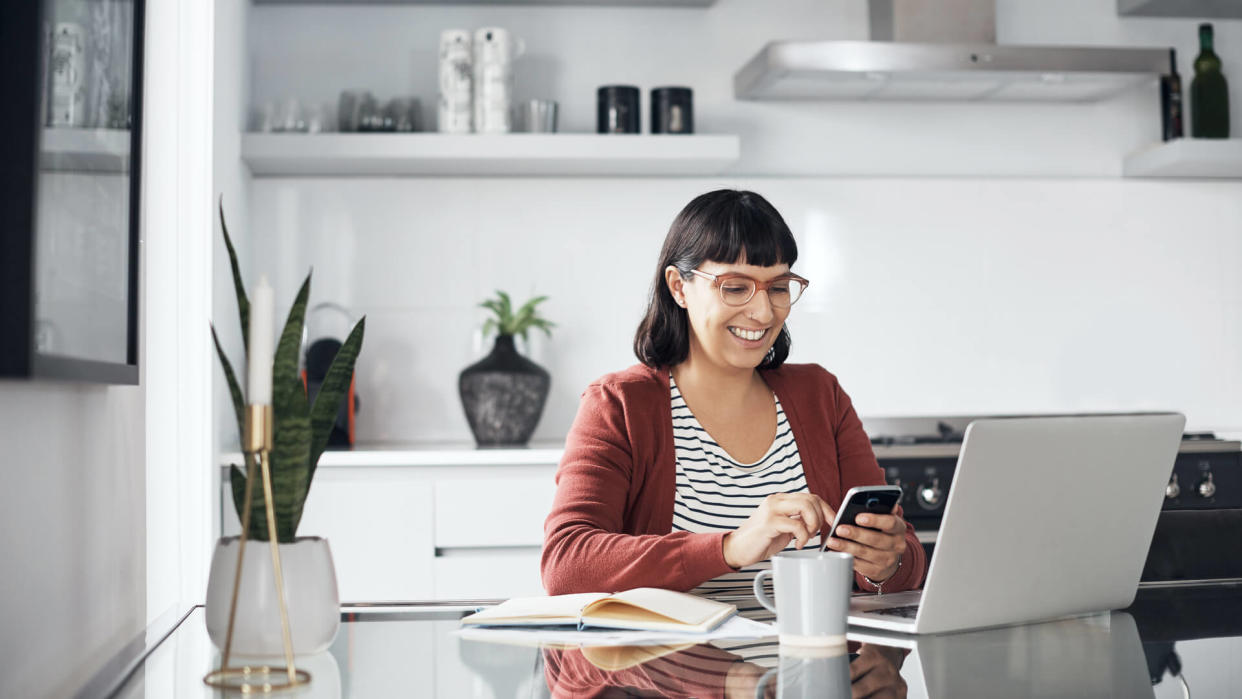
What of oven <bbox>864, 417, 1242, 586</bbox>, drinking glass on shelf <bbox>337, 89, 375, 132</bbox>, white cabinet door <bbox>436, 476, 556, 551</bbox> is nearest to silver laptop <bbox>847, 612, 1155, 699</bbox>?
oven <bbox>864, 417, 1242, 586</bbox>

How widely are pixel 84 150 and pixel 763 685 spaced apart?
81 centimetres

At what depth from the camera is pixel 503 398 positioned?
3090mm

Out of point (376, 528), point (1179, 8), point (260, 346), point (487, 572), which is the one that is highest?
point (1179, 8)

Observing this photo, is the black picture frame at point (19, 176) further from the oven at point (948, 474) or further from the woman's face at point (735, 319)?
the oven at point (948, 474)

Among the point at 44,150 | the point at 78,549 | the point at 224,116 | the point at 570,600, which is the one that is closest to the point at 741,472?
the point at 570,600

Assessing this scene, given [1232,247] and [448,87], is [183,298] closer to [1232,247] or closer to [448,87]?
[448,87]

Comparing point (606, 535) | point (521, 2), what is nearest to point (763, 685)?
point (606, 535)

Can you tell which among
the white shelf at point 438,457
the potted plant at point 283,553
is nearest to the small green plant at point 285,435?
the potted plant at point 283,553

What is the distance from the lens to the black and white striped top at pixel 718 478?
175 centimetres

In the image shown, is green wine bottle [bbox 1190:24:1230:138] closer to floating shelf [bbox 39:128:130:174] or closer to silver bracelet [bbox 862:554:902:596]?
silver bracelet [bbox 862:554:902:596]

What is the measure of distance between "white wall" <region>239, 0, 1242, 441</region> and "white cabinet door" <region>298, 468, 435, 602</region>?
555 millimetres

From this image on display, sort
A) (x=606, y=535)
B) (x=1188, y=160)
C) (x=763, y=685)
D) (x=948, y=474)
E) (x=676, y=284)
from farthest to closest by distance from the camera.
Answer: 1. (x=1188, y=160)
2. (x=948, y=474)
3. (x=676, y=284)
4. (x=606, y=535)
5. (x=763, y=685)

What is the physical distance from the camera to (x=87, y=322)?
1.17 meters

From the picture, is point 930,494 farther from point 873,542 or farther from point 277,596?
point 277,596
